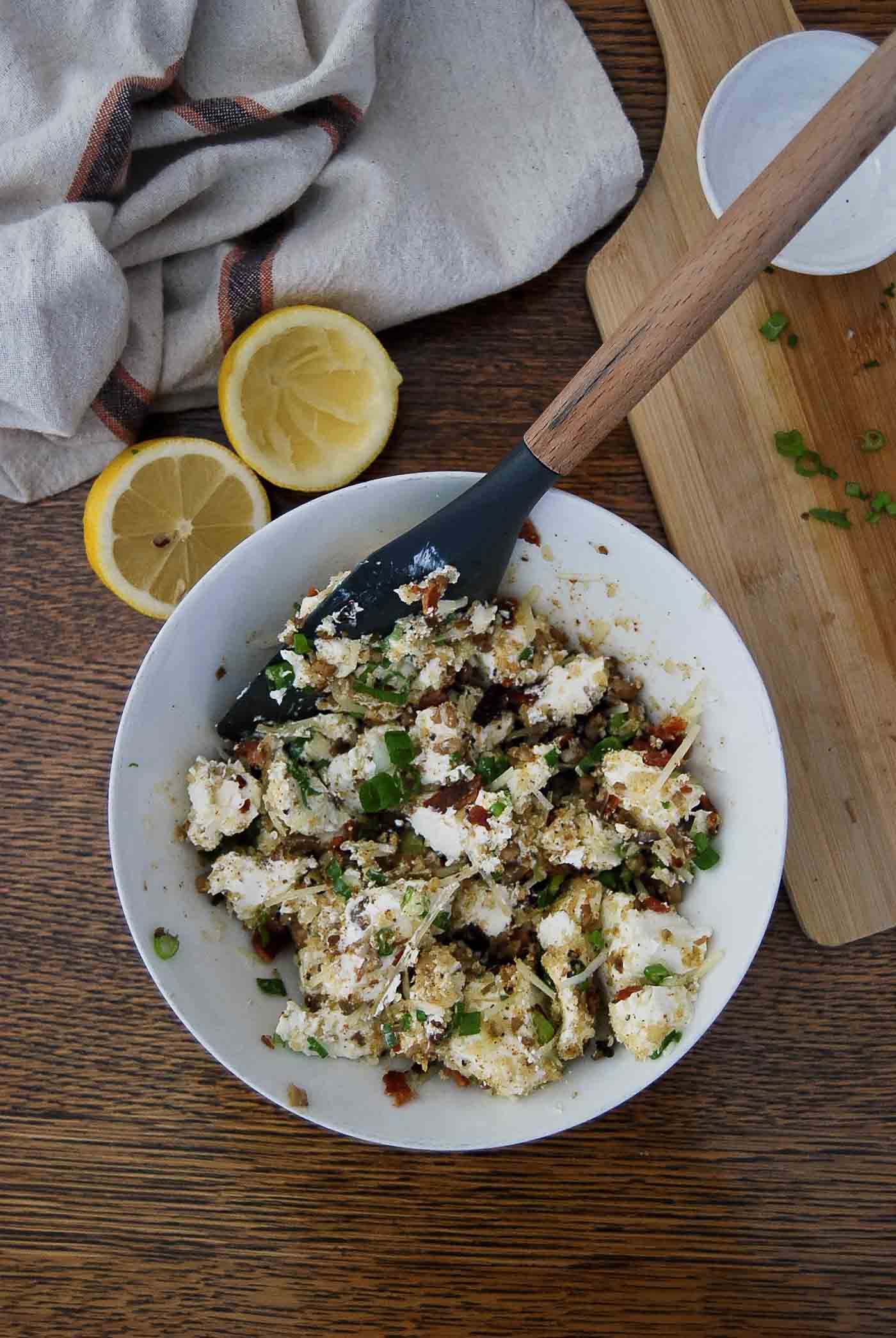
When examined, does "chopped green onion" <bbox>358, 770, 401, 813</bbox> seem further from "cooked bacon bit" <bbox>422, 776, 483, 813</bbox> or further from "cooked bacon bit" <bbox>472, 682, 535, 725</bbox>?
"cooked bacon bit" <bbox>472, 682, 535, 725</bbox>

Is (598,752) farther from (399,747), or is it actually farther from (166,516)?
(166,516)

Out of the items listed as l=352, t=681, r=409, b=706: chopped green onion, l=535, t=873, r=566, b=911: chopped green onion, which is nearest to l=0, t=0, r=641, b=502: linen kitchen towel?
l=352, t=681, r=409, b=706: chopped green onion

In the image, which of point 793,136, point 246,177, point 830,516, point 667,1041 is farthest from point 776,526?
point 246,177

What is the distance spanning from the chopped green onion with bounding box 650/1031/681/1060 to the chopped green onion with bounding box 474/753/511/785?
0.48 meters

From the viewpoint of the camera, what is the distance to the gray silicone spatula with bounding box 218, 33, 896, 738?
139 centimetres

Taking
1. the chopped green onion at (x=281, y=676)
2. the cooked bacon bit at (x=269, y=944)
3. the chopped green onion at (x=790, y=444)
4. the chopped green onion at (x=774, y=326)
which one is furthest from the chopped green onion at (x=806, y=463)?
the cooked bacon bit at (x=269, y=944)

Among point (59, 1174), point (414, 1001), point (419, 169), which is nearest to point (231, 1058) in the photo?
point (414, 1001)

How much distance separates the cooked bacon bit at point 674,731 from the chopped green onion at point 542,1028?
50 centimetres

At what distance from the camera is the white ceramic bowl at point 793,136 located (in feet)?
6.37

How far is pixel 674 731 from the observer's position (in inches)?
70.6

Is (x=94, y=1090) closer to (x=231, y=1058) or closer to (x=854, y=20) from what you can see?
(x=231, y=1058)

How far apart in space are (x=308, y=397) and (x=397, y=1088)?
123cm

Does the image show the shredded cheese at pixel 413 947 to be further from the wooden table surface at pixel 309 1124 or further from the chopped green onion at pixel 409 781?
the wooden table surface at pixel 309 1124

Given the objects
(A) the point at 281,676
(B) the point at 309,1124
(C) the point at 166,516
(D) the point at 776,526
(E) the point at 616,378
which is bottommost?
(B) the point at 309,1124
